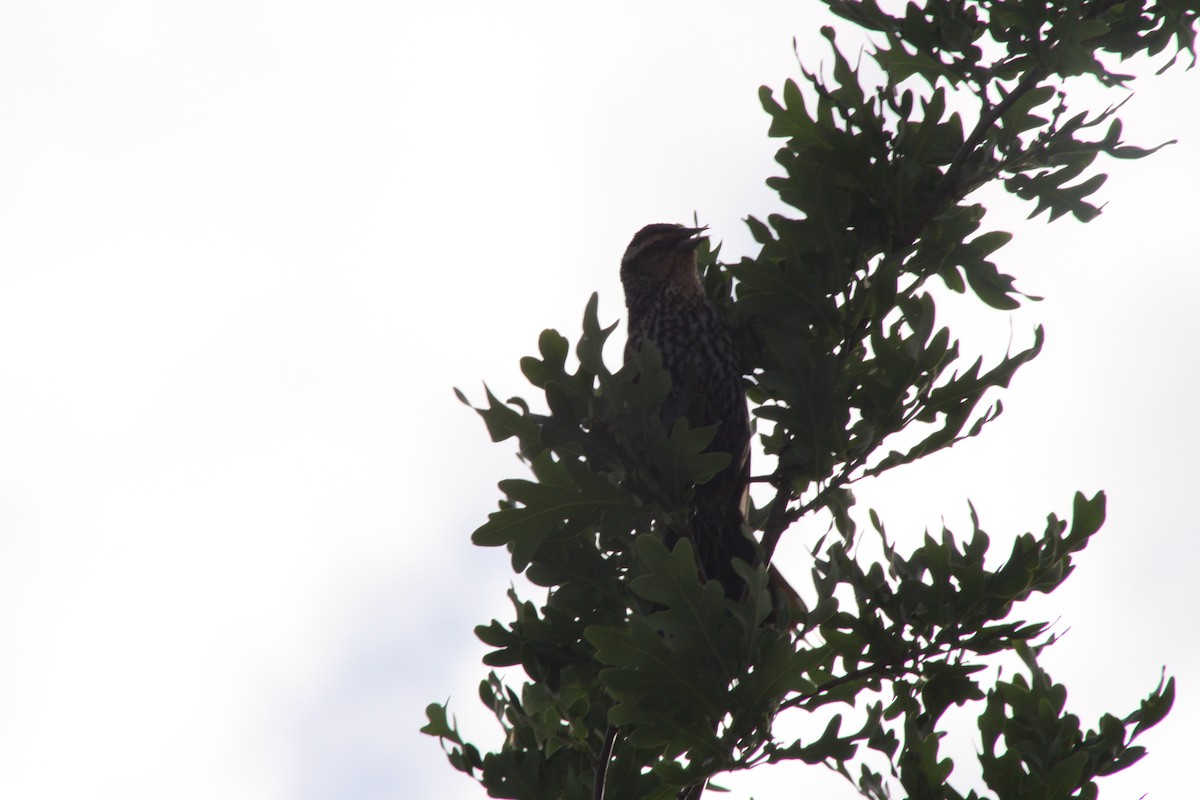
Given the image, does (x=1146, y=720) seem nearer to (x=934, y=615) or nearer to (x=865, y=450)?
(x=934, y=615)

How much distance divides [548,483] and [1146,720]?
1.72 m

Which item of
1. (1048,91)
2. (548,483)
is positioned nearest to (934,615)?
(548,483)

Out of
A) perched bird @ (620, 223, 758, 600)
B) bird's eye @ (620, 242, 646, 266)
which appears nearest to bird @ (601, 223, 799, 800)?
perched bird @ (620, 223, 758, 600)

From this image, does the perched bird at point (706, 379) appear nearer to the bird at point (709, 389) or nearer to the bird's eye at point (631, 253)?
the bird at point (709, 389)

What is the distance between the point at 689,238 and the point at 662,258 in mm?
130

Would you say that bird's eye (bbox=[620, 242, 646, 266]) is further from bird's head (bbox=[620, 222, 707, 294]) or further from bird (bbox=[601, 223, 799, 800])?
bird (bbox=[601, 223, 799, 800])

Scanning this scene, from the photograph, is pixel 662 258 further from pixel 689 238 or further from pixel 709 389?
pixel 709 389

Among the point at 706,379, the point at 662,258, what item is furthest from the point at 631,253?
the point at 706,379

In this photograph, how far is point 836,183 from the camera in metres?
3.84

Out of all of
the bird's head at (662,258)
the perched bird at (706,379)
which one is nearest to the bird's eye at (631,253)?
the bird's head at (662,258)

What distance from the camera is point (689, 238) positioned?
5180mm

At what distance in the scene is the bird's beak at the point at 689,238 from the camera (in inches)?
199

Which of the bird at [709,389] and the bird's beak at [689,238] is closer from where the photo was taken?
the bird at [709,389]

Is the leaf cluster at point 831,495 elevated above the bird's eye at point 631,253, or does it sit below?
below
